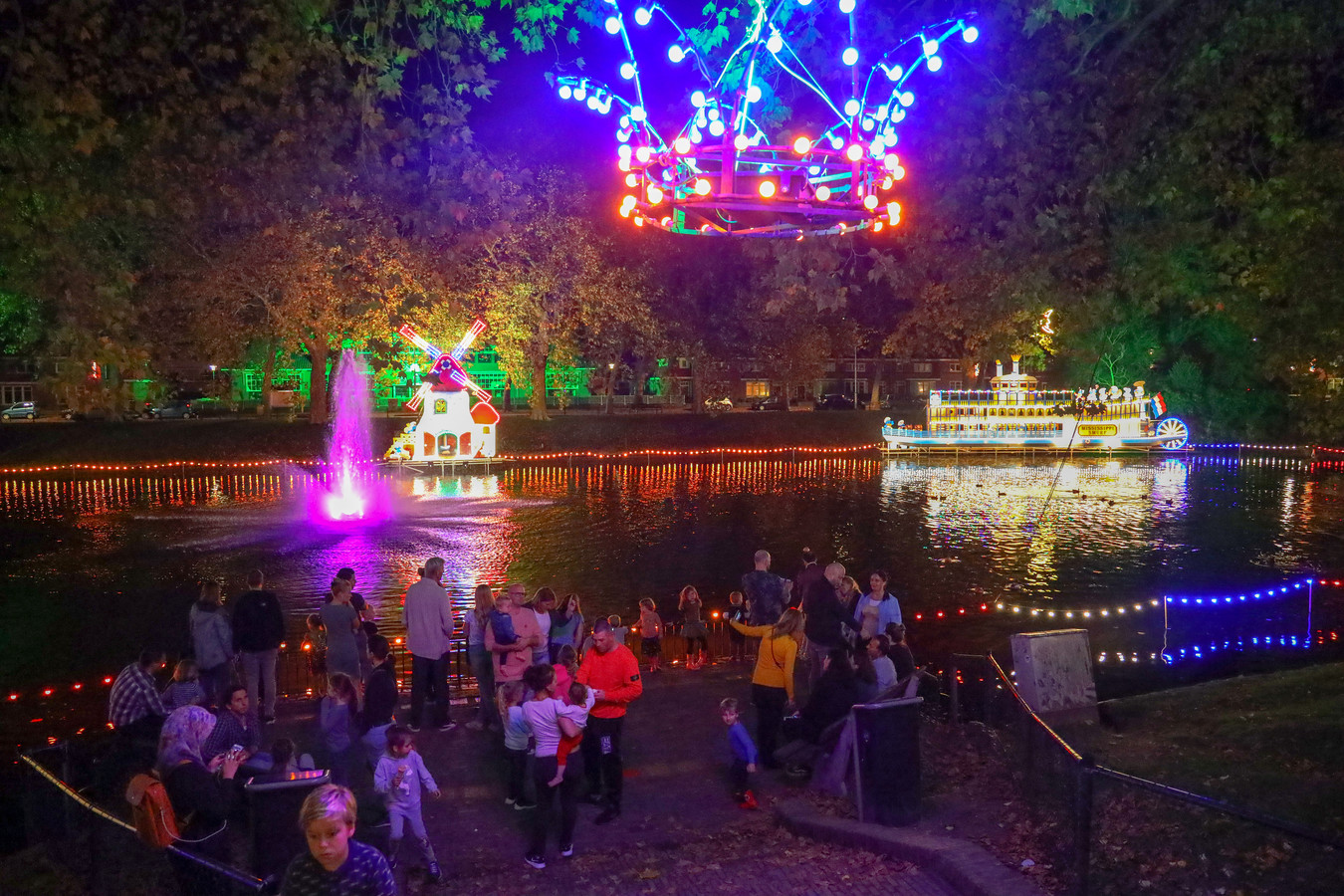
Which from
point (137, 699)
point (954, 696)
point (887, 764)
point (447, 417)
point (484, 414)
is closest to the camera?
point (887, 764)

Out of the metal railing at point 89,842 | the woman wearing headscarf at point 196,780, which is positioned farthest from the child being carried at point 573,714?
the metal railing at point 89,842

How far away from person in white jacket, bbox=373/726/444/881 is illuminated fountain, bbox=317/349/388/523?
19.1m

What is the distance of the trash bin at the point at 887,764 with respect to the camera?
7430 mm

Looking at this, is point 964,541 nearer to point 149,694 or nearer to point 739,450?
point 149,694

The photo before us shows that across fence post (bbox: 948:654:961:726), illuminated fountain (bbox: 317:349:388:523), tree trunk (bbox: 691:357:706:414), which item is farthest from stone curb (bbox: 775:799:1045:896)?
tree trunk (bbox: 691:357:706:414)

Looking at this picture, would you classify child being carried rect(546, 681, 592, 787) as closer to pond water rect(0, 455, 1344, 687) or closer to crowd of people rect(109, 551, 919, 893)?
crowd of people rect(109, 551, 919, 893)

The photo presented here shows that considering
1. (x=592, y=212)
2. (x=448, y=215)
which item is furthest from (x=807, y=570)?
(x=592, y=212)

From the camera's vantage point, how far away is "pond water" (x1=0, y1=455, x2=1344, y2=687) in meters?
14.7

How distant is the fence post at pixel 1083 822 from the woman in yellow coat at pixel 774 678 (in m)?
3.13

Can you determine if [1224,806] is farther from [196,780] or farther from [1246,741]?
[196,780]

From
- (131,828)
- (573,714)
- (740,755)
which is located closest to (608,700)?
(573,714)

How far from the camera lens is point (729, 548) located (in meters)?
21.3

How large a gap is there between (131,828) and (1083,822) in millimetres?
5894

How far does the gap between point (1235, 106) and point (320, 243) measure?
10153 millimetres
